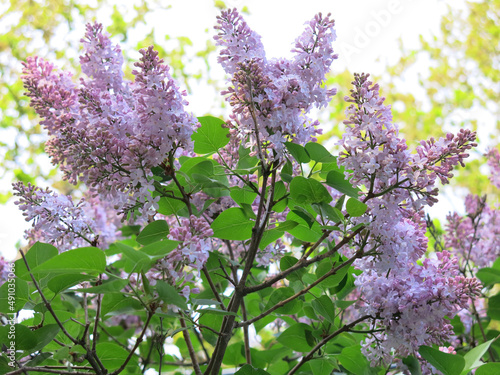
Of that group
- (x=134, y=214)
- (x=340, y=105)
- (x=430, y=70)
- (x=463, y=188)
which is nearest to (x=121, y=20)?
(x=340, y=105)

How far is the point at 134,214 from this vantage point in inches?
42.3

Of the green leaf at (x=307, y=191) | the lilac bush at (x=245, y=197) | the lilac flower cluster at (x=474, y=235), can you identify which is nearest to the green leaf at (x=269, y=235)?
the lilac bush at (x=245, y=197)

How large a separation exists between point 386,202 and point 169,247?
0.42 m

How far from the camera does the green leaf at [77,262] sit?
2.35 ft

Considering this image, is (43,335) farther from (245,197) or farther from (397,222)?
(397,222)

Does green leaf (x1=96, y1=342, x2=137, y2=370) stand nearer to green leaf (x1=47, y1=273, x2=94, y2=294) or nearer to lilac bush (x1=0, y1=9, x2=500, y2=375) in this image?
lilac bush (x1=0, y1=9, x2=500, y2=375)

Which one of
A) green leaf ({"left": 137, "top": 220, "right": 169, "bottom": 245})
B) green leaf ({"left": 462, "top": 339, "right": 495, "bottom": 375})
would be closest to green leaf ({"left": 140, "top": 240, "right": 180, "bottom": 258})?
green leaf ({"left": 137, "top": 220, "right": 169, "bottom": 245})

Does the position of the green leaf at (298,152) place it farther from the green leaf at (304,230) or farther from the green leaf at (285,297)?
the green leaf at (285,297)

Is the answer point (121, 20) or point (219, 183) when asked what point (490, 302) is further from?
point (121, 20)

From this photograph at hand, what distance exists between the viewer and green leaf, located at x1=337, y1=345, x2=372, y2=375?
111 cm

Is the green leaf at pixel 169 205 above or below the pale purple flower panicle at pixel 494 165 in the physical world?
below

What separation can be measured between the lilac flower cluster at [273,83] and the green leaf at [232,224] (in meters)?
0.14

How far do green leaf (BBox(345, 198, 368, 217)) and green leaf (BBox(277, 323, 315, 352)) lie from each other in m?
0.43

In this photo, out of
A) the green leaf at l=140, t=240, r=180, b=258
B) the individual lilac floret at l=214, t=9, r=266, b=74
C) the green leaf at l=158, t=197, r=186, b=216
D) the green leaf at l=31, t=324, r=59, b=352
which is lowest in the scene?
the green leaf at l=31, t=324, r=59, b=352
